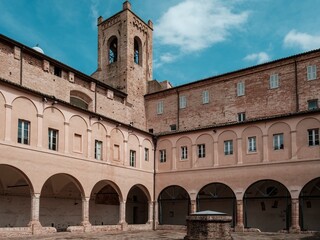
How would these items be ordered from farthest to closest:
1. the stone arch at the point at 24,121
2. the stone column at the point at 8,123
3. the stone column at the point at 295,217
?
the stone column at the point at 295,217 < the stone arch at the point at 24,121 < the stone column at the point at 8,123

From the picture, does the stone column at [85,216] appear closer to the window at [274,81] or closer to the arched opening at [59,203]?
the arched opening at [59,203]

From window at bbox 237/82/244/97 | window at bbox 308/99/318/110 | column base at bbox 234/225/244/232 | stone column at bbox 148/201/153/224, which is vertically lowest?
column base at bbox 234/225/244/232

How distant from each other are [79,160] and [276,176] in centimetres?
1164

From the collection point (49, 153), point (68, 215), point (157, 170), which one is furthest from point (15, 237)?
point (157, 170)

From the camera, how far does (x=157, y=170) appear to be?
29.6 m

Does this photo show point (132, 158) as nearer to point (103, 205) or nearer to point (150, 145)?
point (150, 145)

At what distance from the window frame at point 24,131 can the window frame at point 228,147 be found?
12833 mm

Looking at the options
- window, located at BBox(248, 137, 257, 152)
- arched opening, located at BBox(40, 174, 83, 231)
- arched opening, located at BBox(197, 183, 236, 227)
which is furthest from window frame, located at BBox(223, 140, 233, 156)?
arched opening, located at BBox(40, 174, 83, 231)

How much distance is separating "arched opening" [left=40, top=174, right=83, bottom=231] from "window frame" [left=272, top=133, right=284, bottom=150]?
1226 centimetres

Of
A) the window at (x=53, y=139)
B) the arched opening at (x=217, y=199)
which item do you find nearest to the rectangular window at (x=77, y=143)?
the window at (x=53, y=139)

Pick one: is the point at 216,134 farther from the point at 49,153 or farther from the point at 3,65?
the point at 3,65

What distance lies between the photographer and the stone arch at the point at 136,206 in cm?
3173

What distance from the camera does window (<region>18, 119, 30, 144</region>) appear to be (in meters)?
19.5

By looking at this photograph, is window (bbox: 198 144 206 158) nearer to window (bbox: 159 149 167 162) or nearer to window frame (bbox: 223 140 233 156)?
window frame (bbox: 223 140 233 156)
